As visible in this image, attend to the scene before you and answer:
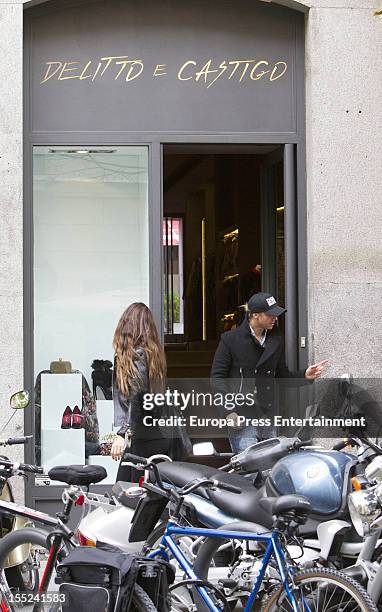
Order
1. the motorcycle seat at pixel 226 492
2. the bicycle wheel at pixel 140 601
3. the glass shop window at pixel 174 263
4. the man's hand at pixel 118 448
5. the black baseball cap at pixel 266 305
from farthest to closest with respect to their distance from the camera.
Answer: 1. the glass shop window at pixel 174 263
2. the black baseball cap at pixel 266 305
3. the man's hand at pixel 118 448
4. the motorcycle seat at pixel 226 492
5. the bicycle wheel at pixel 140 601

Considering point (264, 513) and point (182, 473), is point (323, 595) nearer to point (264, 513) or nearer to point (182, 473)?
point (264, 513)

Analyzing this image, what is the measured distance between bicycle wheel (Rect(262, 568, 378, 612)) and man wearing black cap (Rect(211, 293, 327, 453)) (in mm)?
3756

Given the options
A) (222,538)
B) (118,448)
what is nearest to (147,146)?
(118,448)

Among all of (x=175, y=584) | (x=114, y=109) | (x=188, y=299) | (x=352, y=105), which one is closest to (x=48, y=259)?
(x=114, y=109)

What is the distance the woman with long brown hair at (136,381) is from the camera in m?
7.92

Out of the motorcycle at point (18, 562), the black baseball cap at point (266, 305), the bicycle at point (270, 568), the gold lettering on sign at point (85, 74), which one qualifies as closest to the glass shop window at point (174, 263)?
the gold lettering on sign at point (85, 74)

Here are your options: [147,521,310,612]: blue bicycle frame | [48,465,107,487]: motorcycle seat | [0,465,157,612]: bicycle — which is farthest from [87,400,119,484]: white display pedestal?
[147,521,310,612]: blue bicycle frame

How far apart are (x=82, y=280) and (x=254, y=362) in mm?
1844

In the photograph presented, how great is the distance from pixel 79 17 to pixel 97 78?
0.54 m

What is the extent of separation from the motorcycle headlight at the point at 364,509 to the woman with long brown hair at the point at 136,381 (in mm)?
2891

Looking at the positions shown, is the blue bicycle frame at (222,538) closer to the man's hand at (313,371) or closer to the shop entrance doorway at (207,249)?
the man's hand at (313,371)

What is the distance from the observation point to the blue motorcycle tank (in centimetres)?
563

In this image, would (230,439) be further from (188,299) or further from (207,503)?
(188,299)

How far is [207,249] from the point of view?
20.8m
